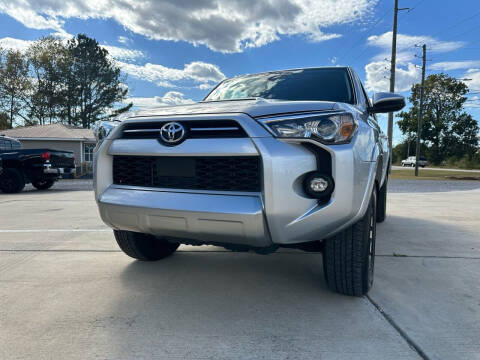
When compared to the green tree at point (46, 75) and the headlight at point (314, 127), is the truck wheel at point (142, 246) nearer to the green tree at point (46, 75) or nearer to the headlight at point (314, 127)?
the headlight at point (314, 127)

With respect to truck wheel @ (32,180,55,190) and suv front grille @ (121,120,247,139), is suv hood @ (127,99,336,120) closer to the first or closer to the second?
suv front grille @ (121,120,247,139)

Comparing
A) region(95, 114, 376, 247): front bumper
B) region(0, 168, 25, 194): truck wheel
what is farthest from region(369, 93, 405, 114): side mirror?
region(0, 168, 25, 194): truck wheel

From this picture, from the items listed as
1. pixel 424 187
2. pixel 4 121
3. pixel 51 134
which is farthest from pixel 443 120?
pixel 4 121

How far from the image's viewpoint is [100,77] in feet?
117

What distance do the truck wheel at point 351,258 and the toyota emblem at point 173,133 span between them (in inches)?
44.2

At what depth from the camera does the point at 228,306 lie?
2262 millimetres

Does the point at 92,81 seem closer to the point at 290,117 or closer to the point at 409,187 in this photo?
the point at 409,187

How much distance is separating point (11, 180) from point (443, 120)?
184ft

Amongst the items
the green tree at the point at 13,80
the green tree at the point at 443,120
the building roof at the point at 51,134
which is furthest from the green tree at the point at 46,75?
the green tree at the point at 443,120

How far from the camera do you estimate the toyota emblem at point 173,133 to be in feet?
7.04

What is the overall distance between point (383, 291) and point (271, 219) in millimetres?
1173

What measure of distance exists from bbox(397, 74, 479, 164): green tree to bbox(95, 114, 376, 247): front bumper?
54.2 meters

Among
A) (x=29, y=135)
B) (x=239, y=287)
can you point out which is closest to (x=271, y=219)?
(x=239, y=287)

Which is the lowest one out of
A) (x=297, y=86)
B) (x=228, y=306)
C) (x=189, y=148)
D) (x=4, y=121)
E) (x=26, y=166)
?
(x=228, y=306)
